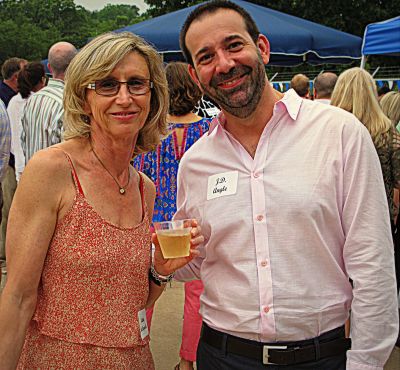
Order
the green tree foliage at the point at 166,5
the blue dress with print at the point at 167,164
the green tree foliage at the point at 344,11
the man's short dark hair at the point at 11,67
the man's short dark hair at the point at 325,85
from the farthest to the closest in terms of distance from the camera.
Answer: the green tree foliage at the point at 166,5 → the green tree foliage at the point at 344,11 → the man's short dark hair at the point at 11,67 → the man's short dark hair at the point at 325,85 → the blue dress with print at the point at 167,164

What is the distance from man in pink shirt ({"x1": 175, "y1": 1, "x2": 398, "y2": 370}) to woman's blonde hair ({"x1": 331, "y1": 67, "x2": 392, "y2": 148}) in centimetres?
234

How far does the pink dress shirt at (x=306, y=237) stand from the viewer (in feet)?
6.38

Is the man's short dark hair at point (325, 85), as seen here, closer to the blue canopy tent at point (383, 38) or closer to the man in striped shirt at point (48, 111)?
the blue canopy tent at point (383, 38)

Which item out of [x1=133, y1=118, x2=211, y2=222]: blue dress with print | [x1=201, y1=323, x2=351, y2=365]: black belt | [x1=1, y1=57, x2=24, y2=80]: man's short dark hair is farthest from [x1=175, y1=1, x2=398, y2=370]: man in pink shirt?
[x1=1, y1=57, x2=24, y2=80]: man's short dark hair

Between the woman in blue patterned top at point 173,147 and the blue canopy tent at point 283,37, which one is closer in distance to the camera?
the woman in blue patterned top at point 173,147

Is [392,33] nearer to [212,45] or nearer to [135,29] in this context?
[135,29]

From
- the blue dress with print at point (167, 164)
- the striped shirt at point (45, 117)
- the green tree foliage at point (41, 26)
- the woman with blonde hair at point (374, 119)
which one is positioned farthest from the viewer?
the green tree foliage at point (41, 26)

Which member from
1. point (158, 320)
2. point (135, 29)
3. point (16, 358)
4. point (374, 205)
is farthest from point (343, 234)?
point (135, 29)

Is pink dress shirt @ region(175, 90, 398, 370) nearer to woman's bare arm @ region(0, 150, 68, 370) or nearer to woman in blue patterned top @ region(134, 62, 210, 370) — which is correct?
woman's bare arm @ region(0, 150, 68, 370)

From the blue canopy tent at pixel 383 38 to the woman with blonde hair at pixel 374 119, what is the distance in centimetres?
330

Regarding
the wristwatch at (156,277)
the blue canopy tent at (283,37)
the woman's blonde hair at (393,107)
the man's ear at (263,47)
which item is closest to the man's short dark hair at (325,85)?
the woman's blonde hair at (393,107)

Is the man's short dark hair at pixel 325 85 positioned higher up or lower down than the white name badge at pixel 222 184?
lower down

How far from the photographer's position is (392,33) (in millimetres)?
7660

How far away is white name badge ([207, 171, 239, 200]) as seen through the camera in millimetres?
2135
